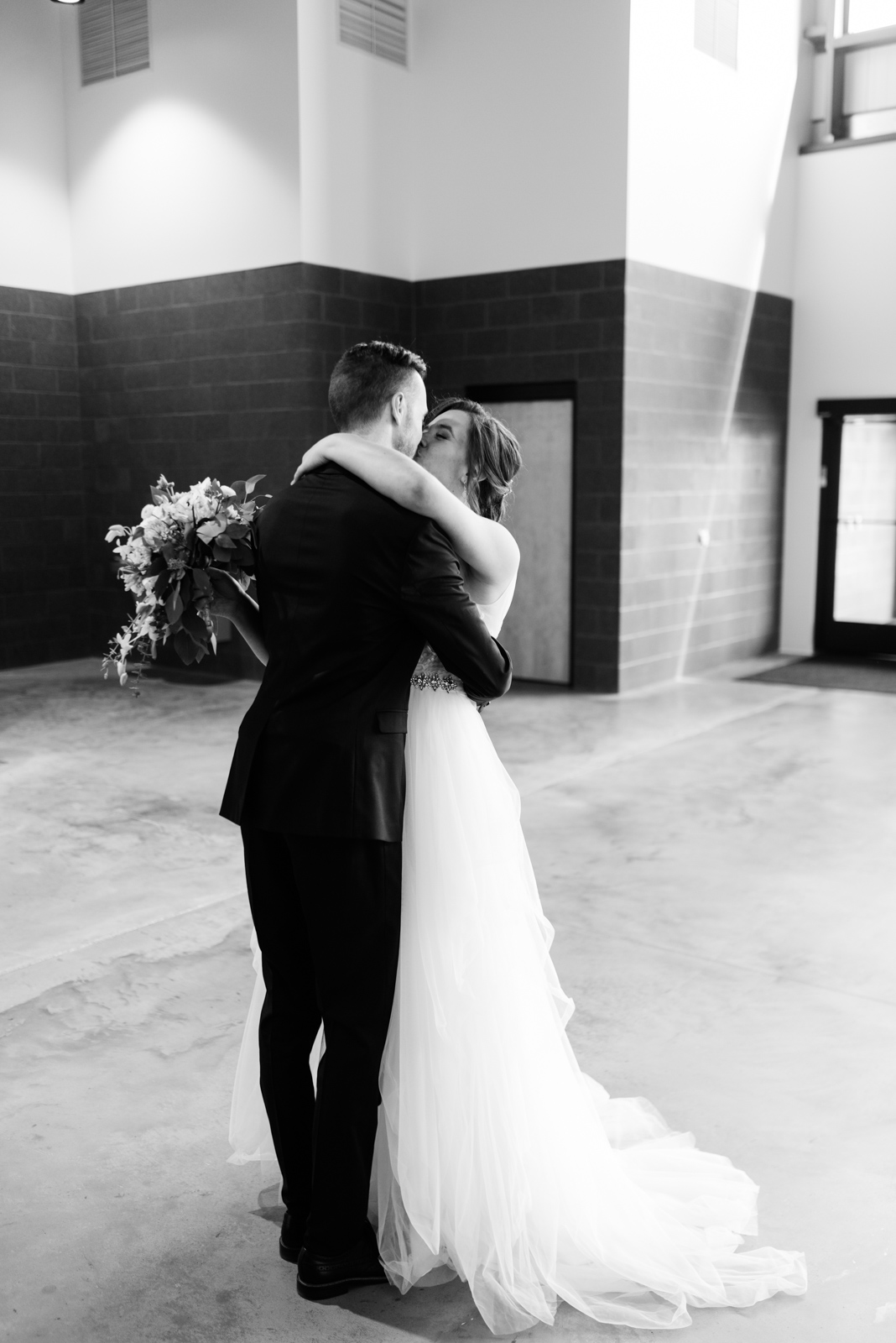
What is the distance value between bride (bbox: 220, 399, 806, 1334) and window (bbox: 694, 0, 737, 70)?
7.25 m

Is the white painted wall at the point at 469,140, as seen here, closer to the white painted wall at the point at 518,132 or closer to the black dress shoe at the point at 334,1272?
the white painted wall at the point at 518,132

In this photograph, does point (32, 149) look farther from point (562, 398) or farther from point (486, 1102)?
point (486, 1102)

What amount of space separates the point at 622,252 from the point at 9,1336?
23.0 ft

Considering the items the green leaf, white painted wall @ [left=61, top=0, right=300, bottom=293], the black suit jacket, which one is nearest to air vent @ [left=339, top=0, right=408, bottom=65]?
white painted wall @ [left=61, top=0, right=300, bottom=293]

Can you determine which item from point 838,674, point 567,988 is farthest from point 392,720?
point 838,674

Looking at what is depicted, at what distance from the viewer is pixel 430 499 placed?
195 cm

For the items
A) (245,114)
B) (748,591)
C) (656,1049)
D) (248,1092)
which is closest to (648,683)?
(748,591)

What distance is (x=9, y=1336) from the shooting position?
79.2 inches

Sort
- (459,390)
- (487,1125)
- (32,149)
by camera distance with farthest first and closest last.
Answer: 1. (32,149)
2. (459,390)
3. (487,1125)

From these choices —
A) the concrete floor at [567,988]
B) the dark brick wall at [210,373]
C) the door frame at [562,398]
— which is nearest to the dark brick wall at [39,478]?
the dark brick wall at [210,373]

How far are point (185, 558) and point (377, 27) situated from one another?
23.1 feet

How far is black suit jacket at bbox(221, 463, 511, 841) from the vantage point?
77.0 inches

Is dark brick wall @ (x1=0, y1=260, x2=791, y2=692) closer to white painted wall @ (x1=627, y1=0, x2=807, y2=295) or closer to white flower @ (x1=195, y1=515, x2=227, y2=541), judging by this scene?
white painted wall @ (x1=627, y1=0, x2=807, y2=295)

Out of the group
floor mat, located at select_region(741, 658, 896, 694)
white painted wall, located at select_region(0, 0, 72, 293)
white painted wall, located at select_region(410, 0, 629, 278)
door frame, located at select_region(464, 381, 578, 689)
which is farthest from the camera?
white painted wall, located at select_region(0, 0, 72, 293)
